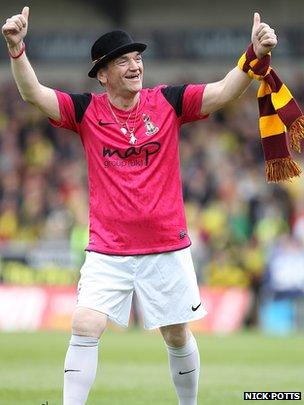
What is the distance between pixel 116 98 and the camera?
899cm

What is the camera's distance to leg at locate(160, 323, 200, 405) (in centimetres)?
898

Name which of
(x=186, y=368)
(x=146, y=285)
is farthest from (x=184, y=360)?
(x=146, y=285)

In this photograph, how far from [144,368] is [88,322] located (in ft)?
18.3

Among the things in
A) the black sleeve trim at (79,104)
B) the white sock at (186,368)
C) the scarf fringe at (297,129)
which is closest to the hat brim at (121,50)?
the black sleeve trim at (79,104)

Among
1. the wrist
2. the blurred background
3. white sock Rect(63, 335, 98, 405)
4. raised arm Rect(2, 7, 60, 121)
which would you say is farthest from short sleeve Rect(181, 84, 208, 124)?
the blurred background

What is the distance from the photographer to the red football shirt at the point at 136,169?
28.8 ft

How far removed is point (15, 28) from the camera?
8453 mm

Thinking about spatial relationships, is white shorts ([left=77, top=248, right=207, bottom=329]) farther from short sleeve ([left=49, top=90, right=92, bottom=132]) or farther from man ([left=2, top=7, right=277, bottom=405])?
short sleeve ([left=49, top=90, right=92, bottom=132])

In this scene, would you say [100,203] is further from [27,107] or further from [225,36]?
[27,107]

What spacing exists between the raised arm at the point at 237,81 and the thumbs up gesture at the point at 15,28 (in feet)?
4.34

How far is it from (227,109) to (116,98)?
710 inches

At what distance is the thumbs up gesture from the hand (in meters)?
1.48

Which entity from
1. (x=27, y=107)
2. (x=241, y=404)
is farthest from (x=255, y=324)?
(x=241, y=404)

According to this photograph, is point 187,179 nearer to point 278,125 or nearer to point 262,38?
point 278,125
